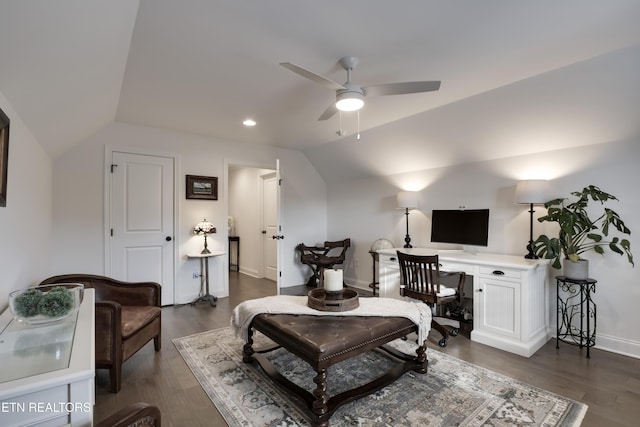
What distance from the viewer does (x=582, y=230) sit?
2.93m

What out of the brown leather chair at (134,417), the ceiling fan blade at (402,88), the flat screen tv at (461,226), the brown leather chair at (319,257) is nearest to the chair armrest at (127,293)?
the brown leather chair at (134,417)

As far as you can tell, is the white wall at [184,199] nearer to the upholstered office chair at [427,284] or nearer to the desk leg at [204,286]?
the desk leg at [204,286]

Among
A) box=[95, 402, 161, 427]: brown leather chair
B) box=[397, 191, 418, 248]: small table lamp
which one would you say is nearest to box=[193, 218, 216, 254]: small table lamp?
box=[397, 191, 418, 248]: small table lamp

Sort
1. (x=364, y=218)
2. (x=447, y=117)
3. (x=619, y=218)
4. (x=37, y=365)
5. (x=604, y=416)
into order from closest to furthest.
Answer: (x=37, y=365), (x=604, y=416), (x=619, y=218), (x=447, y=117), (x=364, y=218)

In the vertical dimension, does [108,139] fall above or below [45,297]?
above

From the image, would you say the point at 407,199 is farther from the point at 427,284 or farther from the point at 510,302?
the point at 510,302

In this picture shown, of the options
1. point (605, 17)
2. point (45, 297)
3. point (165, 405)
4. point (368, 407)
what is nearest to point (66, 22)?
point (45, 297)

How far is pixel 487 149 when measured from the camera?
12.0ft

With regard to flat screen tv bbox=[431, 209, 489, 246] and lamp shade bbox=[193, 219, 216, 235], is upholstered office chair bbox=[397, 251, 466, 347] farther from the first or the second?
lamp shade bbox=[193, 219, 216, 235]

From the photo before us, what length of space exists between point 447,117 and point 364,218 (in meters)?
2.37

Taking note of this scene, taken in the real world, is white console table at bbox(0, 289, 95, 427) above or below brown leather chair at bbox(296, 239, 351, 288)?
above

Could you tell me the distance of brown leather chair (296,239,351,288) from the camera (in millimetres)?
5214

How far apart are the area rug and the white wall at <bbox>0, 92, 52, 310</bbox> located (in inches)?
55.2

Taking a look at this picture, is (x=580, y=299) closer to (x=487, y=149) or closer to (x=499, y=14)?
(x=487, y=149)
